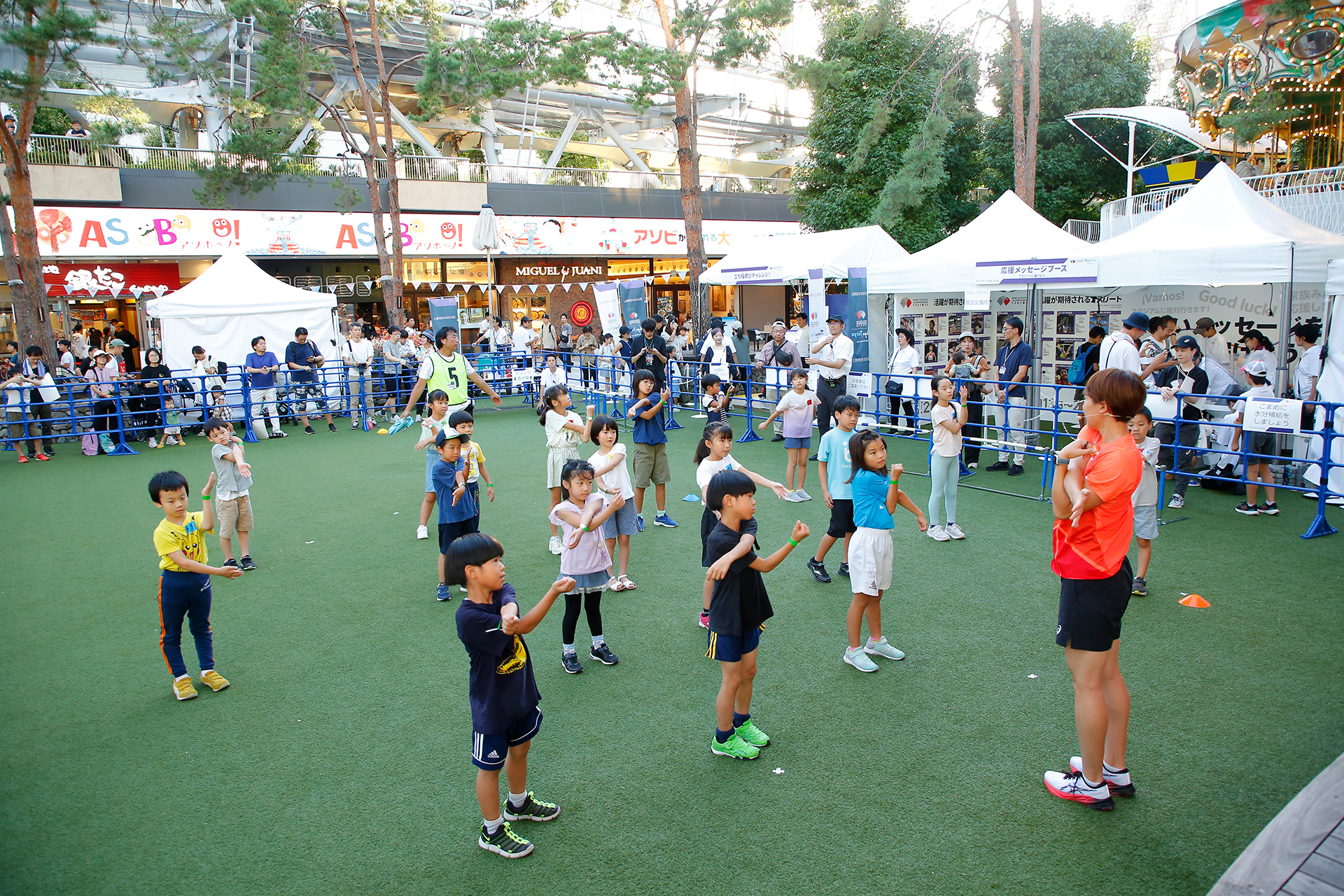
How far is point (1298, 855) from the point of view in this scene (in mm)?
2689

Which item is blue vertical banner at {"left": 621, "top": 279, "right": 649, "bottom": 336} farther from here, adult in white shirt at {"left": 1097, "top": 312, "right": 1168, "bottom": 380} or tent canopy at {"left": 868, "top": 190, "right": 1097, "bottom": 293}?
adult in white shirt at {"left": 1097, "top": 312, "right": 1168, "bottom": 380}

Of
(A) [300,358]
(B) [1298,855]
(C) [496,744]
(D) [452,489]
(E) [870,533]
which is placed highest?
(A) [300,358]

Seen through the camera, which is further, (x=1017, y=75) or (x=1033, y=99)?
(x=1033, y=99)

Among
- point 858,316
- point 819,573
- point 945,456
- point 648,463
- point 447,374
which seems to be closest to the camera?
point 819,573

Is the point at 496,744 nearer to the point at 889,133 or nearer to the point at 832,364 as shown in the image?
the point at 832,364

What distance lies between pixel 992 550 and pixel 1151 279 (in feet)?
14.8

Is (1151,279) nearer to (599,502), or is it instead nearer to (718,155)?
(599,502)

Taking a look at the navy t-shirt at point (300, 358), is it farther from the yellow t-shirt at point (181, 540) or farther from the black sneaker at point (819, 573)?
the black sneaker at point (819, 573)

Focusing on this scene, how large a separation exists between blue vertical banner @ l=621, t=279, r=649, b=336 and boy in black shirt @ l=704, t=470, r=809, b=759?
12934 mm

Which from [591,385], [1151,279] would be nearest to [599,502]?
[1151,279]

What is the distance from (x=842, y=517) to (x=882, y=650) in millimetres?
1390

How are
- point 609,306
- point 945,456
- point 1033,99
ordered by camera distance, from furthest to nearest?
point 609,306, point 1033,99, point 945,456

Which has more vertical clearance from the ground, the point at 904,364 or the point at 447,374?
the point at 447,374

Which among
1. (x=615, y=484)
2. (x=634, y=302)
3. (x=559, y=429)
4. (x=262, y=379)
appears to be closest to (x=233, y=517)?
(x=559, y=429)
